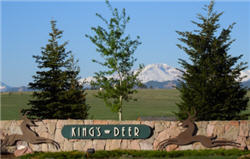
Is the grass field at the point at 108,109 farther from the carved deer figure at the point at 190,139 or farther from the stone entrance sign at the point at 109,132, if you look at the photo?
the carved deer figure at the point at 190,139

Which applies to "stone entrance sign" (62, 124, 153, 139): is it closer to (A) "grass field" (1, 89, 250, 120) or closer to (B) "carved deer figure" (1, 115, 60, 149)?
(B) "carved deer figure" (1, 115, 60, 149)

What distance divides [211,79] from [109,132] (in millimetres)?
9544

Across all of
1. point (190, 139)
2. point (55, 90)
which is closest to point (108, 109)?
point (55, 90)

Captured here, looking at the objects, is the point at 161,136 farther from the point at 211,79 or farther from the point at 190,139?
the point at 211,79

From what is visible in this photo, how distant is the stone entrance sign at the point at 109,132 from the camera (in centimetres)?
2178

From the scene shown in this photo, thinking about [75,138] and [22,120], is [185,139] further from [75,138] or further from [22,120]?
[22,120]

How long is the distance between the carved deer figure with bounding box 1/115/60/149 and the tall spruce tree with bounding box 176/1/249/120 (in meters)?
9.98

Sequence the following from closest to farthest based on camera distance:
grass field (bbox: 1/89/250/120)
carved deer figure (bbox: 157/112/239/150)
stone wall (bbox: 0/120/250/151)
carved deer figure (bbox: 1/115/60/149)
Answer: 1. carved deer figure (bbox: 157/112/239/150)
2. stone wall (bbox: 0/120/250/151)
3. carved deer figure (bbox: 1/115/60/149)
4. grass field (bbox: 1/89/250/120)

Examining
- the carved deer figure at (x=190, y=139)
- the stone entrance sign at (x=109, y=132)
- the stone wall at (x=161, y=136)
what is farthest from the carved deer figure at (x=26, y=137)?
the carved deer figure at (x=190, y=139)

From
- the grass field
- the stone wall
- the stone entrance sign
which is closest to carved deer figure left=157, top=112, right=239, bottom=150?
the stone wall

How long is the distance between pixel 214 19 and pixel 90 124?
1280cm

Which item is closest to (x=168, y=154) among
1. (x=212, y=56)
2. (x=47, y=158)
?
(x=47, y=158)

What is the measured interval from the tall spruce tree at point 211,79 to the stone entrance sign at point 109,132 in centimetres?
596

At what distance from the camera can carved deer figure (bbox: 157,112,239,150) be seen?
21.6m
